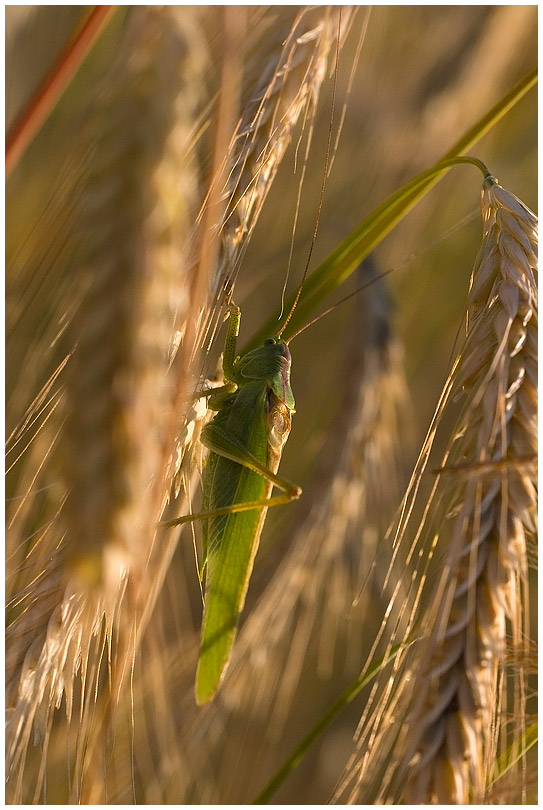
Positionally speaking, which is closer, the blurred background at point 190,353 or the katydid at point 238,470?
the blurred background at point 190,353

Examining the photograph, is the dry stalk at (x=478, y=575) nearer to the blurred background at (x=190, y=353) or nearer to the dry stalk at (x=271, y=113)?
the blurred background at (x=190, y=353)

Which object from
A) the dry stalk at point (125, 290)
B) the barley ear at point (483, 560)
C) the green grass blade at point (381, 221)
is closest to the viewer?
the dry stalk at point (125, 290)

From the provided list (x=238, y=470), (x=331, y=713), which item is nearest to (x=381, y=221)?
(x=238, y=470)

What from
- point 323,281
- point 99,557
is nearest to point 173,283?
point 99,557

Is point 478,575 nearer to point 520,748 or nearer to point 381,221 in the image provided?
point 520,748

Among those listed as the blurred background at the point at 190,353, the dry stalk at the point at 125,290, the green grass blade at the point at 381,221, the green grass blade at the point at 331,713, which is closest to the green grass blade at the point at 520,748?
the green grass blade at the point at 331,713

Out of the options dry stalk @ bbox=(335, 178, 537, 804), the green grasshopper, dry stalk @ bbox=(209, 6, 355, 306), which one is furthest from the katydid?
dry stalk @ bbox=(335, 178, 537, 804)

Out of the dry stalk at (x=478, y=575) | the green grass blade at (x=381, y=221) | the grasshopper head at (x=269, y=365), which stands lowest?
the dry stalk at (x=478, y=575)

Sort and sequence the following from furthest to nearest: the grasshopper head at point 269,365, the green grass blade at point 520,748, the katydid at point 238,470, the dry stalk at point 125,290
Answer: the grasshopper head at point 269,365 → the katydid at point 238,470 → the green grass blade at point 520,748 → the dry stalk at point 125,290

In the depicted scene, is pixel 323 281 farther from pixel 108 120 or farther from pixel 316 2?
pixel 108 120
